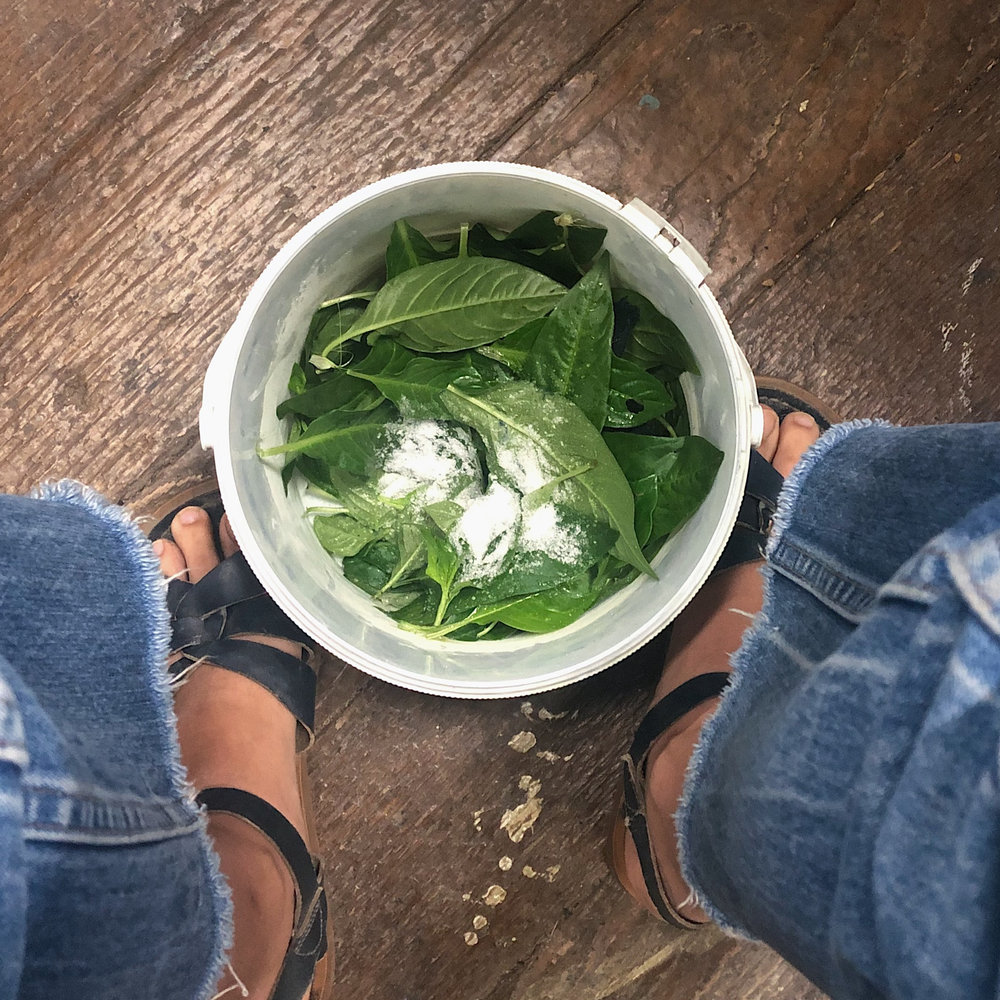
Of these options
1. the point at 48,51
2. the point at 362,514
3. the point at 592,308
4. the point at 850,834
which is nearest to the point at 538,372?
the point at 592,308

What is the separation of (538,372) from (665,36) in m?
0.44

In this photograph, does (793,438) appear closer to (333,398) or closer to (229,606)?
(333,398)

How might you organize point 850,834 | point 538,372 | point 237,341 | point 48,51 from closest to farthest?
point 850,834
point 237,341
point 538,372
point 48,51

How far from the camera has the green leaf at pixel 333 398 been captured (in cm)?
64

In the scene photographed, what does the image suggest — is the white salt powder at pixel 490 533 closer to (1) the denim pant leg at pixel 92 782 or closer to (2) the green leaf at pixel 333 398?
(2) the green leaf at pixel 333 398

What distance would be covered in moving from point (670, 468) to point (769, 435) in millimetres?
250

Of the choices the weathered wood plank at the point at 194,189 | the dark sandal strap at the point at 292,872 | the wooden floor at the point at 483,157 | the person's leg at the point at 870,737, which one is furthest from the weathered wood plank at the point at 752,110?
the dark sandal strap at the point at 292,872

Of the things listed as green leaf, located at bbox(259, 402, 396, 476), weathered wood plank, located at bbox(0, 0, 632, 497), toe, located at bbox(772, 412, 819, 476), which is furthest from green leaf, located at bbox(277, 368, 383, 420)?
toe, located at bbox(772, 412, 819, 476)

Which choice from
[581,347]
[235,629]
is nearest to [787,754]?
[581,347]

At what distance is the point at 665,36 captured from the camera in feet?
2.72

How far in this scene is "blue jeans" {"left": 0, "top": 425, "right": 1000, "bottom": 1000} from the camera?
40 centimetres

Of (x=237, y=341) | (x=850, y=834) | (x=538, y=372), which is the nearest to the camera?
(x=850, y=834)

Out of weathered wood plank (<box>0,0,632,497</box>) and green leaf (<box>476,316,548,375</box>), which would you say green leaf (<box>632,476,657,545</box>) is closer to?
green leaf (<box>476,316,548,375</box>)

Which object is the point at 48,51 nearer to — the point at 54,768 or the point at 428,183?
the point at 428,183
